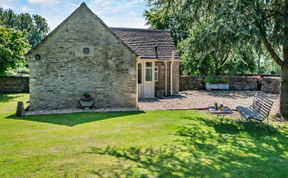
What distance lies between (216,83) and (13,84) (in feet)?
63.8

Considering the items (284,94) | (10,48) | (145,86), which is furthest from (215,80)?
(10,48)

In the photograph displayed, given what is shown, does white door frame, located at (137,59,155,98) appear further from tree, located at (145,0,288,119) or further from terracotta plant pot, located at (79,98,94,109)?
tree, located at (145,0,288,119)

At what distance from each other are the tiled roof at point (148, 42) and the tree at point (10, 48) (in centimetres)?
878

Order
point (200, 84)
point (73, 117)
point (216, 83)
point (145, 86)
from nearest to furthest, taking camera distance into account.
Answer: point (73, 117), point (145, 86), point (216, 83), point (200, 84)

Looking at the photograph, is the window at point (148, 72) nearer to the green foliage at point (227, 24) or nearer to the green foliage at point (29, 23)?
the green foliage at point (227, 24)

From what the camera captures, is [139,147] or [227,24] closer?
[139,147]

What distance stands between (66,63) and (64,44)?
3.44 ft

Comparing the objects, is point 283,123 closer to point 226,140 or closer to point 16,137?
point 226,140

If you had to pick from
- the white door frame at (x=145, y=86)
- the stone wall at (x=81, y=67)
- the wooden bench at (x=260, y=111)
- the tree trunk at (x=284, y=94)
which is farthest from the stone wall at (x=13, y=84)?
the tree trunk at (x=284, y=94)

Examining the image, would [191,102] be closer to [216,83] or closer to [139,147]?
[216,83]

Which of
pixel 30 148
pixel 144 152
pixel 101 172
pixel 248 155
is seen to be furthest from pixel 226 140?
pixel 30 148

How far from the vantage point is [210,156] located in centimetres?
700

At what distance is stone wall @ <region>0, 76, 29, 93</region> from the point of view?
2341 cm

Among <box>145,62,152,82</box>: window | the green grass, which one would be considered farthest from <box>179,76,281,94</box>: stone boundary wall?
the green grass
